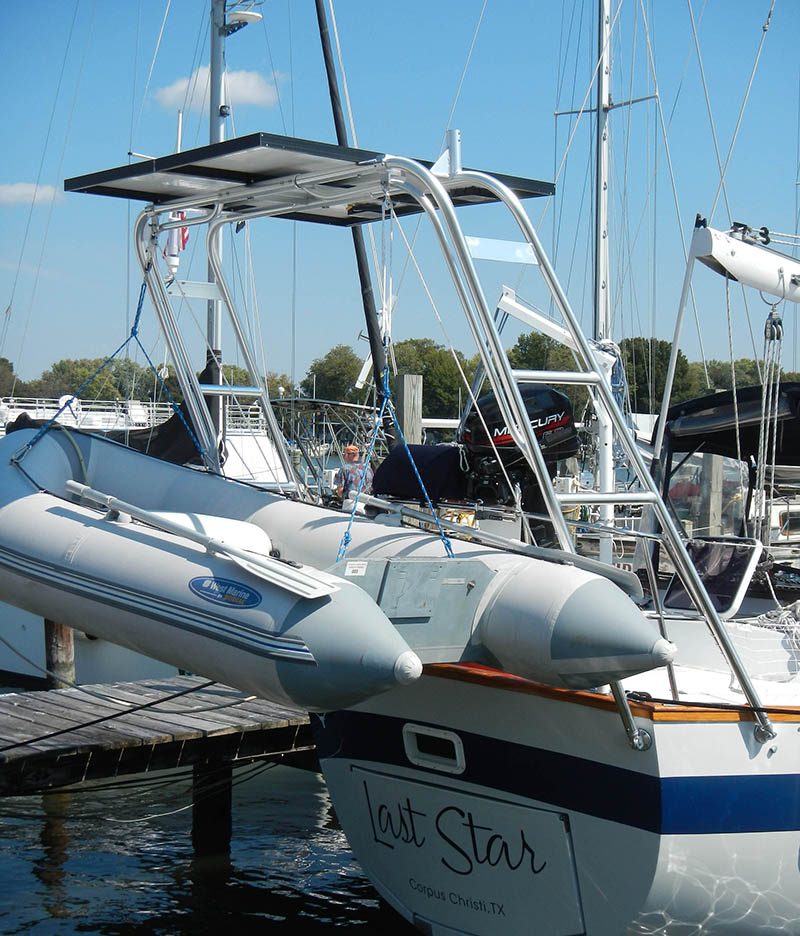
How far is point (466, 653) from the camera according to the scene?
480 centimetres

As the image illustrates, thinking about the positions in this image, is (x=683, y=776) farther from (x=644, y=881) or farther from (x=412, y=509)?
(x=412, y=509)

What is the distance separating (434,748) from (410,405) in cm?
583

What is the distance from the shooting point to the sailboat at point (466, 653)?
447 centimetres

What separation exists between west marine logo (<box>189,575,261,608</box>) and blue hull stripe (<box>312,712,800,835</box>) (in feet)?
5.04

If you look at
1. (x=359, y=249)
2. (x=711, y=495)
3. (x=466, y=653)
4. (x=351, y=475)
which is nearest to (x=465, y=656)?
(x=466, y=653)

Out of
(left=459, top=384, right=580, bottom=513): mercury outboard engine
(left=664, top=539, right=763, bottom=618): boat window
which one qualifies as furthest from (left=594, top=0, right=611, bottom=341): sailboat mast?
(left=664, top=539, right=763, bottom=618): boat window

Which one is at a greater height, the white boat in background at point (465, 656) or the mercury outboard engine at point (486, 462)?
the mercury outboard engine at point (486, 462)

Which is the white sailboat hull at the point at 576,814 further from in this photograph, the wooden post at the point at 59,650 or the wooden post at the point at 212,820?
the wooden post at the point at 59,650

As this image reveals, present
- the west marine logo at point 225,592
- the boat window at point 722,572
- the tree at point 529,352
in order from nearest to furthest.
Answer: the west marine logo at point 225,592, the boat window at point 722,572, the tree at point 529,352

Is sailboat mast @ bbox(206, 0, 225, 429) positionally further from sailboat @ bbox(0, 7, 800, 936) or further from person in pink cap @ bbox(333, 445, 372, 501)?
sailboat @ bbox(0, 7, 800, 936)

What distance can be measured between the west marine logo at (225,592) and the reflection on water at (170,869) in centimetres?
277

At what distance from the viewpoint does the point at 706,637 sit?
587 centimetres

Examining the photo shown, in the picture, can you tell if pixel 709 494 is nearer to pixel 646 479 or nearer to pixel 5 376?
pixel 646 479

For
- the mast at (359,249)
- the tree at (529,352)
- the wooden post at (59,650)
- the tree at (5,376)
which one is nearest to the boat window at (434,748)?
the mast at (359,249)
